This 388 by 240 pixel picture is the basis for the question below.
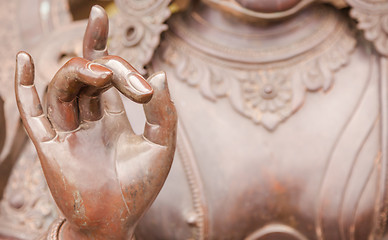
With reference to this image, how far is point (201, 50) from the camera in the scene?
41.4 inches

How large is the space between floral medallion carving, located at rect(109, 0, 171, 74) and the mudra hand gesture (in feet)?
0.83

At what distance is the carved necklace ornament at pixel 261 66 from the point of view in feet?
3.38

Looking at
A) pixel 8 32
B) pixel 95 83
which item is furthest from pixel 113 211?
pixel 8 32

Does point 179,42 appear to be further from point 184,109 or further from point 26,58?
point 26,58

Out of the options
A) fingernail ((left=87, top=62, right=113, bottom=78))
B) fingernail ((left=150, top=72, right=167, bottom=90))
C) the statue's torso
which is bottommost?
the statue's torso

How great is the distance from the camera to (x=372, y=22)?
3.38 feet

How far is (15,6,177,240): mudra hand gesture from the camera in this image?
2.33ft

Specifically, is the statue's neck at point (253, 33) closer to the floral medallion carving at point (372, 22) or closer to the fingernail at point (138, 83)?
the floral medallion carving at point (372, 22)

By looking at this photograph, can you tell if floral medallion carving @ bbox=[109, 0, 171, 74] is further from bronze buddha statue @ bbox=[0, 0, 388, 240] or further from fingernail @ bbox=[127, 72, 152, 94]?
fingernail @ bbox=[127, 72, 152, 94]

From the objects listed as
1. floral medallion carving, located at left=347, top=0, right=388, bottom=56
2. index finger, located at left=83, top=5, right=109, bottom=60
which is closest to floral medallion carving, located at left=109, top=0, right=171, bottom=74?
index finger, located at left=83, top=5, right=109, bottom=60

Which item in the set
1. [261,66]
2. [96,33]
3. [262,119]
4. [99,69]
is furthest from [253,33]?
[99,69]

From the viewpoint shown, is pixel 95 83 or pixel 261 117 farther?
pixel 261 117

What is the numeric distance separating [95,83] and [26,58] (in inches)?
5.4

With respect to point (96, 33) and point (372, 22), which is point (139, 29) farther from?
point (372, 22)
